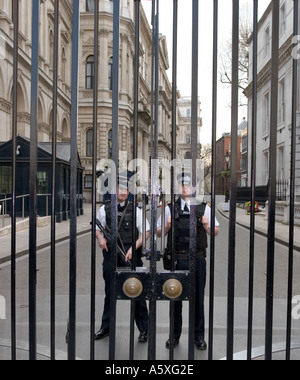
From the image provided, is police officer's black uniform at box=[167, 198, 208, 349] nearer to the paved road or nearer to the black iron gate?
the paved road

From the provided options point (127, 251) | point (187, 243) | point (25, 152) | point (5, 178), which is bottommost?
point (127, 251)

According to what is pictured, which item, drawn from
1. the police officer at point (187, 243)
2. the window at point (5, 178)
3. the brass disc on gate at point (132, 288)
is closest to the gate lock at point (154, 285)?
the brass disc on gate at point (132, 288)

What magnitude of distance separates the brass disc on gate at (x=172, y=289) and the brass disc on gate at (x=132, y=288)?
13 cm

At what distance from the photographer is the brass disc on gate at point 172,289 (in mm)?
1849

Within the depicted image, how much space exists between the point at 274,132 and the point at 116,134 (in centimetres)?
89

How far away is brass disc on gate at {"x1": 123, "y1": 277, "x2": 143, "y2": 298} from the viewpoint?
6.06ft

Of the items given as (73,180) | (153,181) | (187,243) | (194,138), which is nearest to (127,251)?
(187,243)

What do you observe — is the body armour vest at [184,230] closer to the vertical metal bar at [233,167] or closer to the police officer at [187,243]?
the police officer at [187,243]

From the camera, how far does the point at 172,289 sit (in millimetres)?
1847

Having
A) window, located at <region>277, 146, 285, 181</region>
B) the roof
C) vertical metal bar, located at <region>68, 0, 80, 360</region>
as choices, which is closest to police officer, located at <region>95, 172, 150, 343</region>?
vertical metal bar, located at <region>68, 0, 80, 360</region>

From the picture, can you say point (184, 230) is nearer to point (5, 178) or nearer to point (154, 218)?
point (154, 218)

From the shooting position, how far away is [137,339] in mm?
4035

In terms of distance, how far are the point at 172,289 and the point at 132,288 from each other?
206mm

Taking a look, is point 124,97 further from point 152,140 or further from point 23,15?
point 152,140
